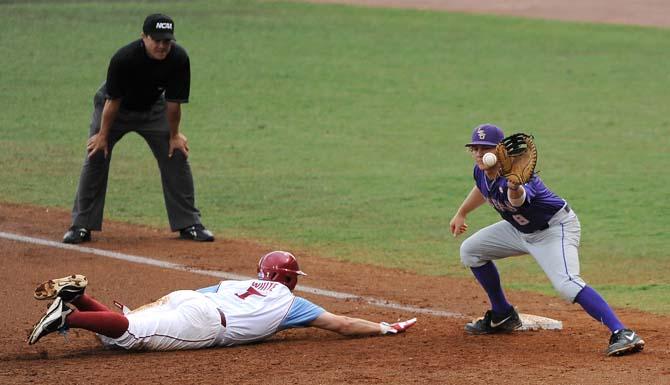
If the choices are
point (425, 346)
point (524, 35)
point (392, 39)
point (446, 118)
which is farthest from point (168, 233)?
point (524, 35)

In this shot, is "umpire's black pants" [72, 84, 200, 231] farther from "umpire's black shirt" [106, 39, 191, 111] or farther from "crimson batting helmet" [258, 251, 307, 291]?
"crimson batting helmet" [258, 251, 307, 291]

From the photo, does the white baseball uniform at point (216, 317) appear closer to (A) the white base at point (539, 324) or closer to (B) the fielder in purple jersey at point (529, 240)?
(B) the fielder in purple jersey at point (529, 240)

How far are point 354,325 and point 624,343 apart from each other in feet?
5.59

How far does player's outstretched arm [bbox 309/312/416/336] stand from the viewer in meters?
7.18

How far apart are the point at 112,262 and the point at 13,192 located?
3.27m

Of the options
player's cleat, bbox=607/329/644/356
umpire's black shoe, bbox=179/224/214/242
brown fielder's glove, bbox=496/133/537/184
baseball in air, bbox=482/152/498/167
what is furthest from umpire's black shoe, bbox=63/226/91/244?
player's cleat, bbox=607/329/644/356

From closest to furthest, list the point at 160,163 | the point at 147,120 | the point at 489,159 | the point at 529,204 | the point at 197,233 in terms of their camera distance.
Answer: the point at 489,159, the point at 529,204, the point at 147,120, the point at 160,163, the point at 197,233

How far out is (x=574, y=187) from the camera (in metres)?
13.0

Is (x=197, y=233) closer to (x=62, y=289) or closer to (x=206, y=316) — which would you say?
(x=206, y=316)

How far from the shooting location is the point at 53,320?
6.45 metres

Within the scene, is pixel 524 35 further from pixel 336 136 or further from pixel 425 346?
pixel 425 346

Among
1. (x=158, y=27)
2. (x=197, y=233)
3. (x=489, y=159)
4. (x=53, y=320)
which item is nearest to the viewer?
(x=53, y=320)

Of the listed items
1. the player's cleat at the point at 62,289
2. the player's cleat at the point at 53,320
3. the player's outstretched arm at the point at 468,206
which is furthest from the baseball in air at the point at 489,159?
the player's cleat at the point at 53,320

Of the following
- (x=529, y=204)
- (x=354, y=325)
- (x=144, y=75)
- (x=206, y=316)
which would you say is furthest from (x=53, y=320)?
(x=144, y=75)
